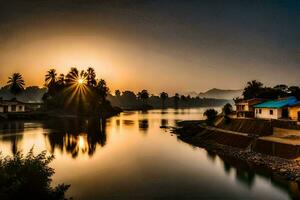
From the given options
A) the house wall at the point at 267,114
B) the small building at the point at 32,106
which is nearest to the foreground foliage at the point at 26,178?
the house wall at the point at 267,114

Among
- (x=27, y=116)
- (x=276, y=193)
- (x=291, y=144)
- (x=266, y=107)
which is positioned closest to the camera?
(x=276, y=193)

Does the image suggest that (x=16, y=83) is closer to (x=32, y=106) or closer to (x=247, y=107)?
(x=32, y=106)

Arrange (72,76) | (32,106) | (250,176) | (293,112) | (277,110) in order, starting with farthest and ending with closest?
(72,76)
(32,106)
(277,110)
(293,112)
(250,176)

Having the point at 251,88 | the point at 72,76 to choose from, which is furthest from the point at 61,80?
the point at 251,88

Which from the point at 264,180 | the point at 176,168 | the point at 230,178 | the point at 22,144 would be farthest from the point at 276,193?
the point at 22,144

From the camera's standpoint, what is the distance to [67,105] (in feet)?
496

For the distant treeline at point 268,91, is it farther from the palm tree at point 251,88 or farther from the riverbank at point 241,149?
the riverbank at point 241,149

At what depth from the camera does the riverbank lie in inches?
1433

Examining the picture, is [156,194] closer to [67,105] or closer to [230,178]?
[230,178]

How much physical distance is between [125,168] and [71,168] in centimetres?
765

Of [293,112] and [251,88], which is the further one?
[251,88]

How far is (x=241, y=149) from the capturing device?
49531 millimetres

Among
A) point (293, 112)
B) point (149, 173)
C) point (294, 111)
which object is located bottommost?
point (149, 173)

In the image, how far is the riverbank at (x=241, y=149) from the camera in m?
36.4
